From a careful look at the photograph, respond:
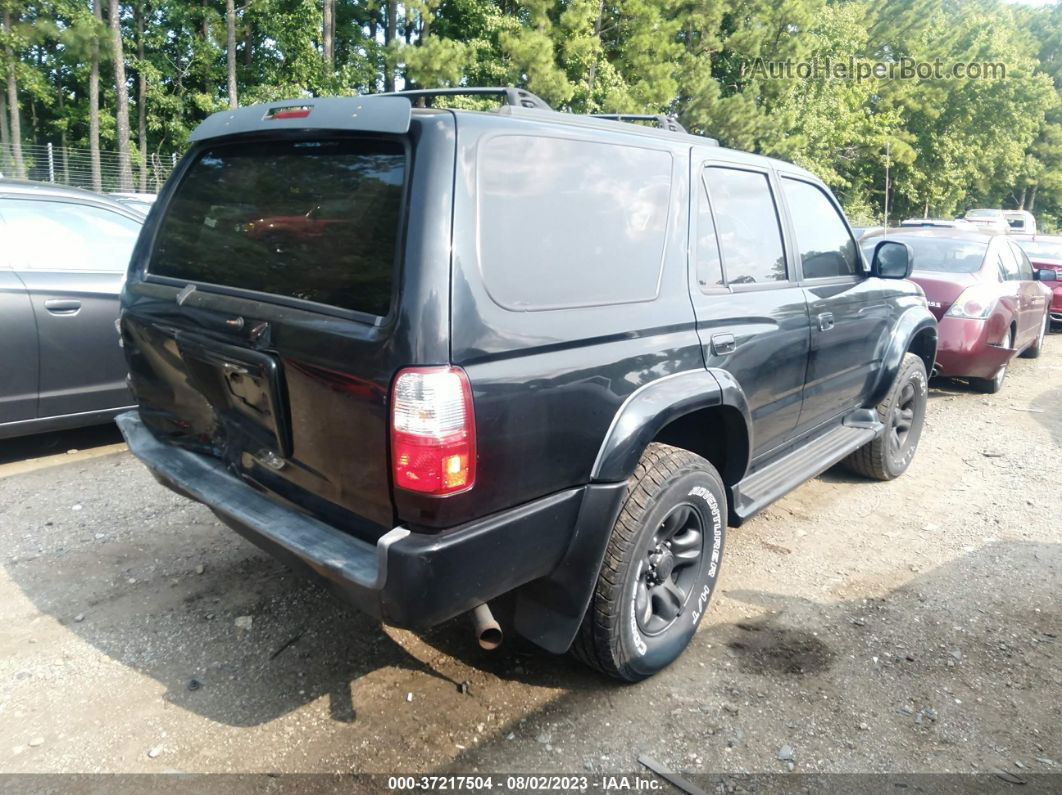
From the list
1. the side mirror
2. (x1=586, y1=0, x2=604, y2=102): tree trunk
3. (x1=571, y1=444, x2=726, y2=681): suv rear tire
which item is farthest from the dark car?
(x1=586, y1=0, x2=604, y2=102): tree trunk

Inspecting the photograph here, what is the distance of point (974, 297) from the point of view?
285 inches

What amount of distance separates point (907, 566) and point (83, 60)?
31531 millimetres

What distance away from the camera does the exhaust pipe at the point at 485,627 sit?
95.0 inches

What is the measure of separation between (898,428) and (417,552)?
14.1 ft

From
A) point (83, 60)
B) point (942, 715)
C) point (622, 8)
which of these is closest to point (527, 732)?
point (942, 715)

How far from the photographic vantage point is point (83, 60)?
2750 cm

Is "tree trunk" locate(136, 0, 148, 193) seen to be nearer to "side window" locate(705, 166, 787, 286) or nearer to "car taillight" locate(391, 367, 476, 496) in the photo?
"side window" locate(705, 166, 787, 286)

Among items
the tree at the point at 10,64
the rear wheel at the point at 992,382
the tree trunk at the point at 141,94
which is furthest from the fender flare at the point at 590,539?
the tree at the point at 10,64

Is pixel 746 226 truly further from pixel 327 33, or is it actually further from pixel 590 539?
pixel 327 33

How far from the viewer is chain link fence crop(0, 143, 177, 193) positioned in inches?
916

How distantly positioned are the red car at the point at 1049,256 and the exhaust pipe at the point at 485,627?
1224 centimetres

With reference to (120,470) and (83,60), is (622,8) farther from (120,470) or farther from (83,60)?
(120,470)

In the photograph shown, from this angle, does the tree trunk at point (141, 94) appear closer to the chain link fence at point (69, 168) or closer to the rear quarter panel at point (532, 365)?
the chain link fence at point (69, 168)

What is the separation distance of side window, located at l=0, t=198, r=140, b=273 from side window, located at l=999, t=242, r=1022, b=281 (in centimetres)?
780
